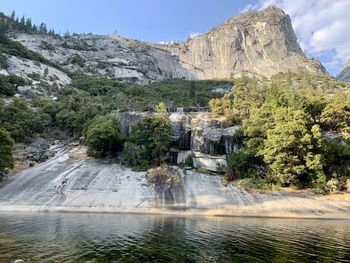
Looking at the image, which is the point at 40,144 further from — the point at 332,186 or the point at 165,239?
the point at 332,186

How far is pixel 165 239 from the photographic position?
98.9 ft

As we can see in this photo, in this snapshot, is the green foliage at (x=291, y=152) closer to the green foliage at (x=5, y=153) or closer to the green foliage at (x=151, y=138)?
the green foliage at (x=151, y=138)

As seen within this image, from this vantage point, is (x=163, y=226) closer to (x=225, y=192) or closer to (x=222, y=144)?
(x=225, y=192)

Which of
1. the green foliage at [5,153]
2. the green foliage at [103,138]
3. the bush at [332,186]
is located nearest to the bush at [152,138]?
the green foliage at [103,138]

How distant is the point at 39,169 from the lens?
61.2 m

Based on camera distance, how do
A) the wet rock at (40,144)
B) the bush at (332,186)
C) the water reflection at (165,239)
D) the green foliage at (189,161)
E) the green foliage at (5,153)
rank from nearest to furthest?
the water reflection at (165,239)
the green foliage at (5,153)
the bush at (332,186)
the green foliage at (189,161)
the wet rock at (40,144)

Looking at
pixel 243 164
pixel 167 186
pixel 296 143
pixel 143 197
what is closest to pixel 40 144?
pixel 143 197

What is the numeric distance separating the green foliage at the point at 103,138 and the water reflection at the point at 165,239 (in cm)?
2388

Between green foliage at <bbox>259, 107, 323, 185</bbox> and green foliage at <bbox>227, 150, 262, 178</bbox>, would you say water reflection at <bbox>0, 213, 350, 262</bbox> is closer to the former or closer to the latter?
green foliage at <bbox>259, 107, 323, 185</bbox>

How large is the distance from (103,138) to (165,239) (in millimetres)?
38037

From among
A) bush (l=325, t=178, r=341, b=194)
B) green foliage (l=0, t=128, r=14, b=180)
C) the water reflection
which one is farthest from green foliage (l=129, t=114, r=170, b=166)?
bush (l=325, t=178, r=341, b=194)

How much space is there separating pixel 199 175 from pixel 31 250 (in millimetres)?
39938

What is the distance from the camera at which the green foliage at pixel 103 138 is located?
65125mm

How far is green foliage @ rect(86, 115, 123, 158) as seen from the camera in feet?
214
